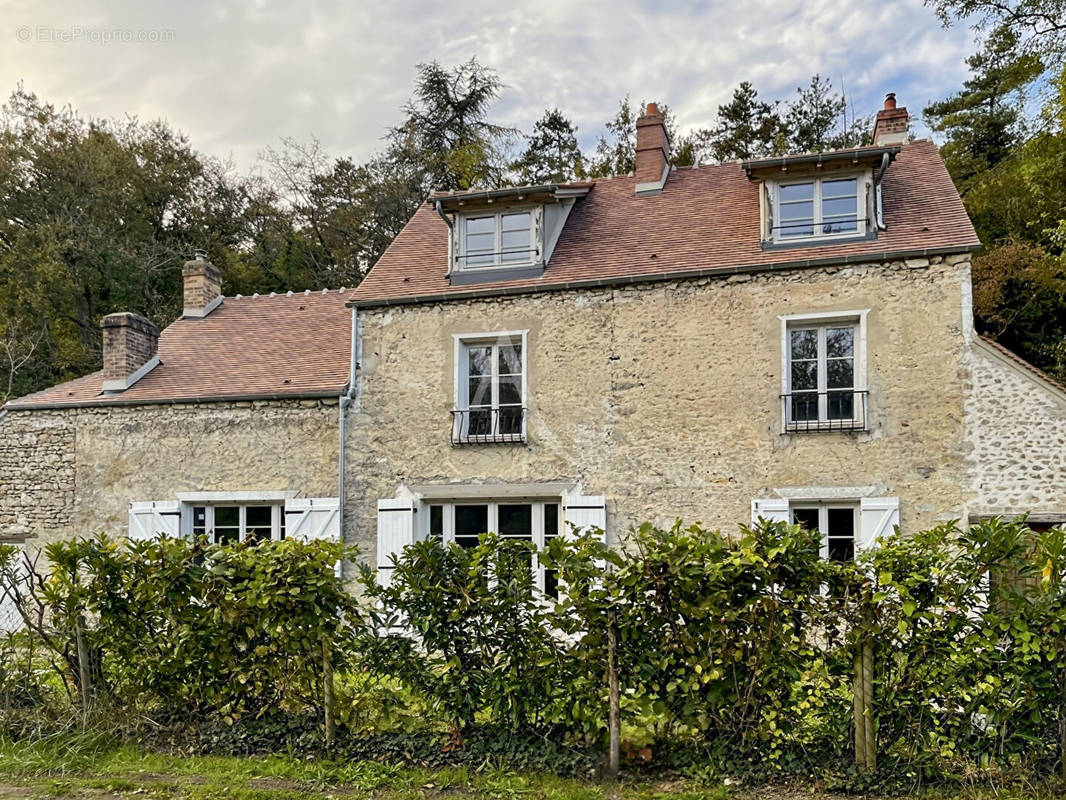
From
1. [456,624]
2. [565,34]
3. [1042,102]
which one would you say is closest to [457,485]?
[456,624]

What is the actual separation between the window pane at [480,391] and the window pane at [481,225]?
7.53ft

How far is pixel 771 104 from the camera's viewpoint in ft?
76.4

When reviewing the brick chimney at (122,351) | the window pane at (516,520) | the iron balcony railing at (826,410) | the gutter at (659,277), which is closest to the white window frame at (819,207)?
the gutter at (659,277)

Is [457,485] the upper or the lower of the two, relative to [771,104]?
lower

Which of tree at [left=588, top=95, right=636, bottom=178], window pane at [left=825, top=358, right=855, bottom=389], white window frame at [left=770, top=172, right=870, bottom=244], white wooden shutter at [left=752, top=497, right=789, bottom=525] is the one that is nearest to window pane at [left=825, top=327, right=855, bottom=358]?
window pane at [left=825, top=358, right=855, bottom=389]

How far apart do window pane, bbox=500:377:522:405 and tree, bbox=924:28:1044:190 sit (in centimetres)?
1325

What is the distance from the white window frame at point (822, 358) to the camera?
9.47 metres

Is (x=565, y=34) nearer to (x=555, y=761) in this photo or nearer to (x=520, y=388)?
(x=520, y=388)

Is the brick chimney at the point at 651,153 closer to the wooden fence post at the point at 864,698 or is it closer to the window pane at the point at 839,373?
the window pane at the point at 839,373

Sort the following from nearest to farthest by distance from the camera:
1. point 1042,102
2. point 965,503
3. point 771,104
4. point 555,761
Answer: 1. point 555,761
2. point 965,503
3. point 1042,102
4. point 771,104

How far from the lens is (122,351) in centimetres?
1210

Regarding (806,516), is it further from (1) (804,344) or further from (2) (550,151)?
(2) (550,151)

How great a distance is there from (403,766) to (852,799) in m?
2.77

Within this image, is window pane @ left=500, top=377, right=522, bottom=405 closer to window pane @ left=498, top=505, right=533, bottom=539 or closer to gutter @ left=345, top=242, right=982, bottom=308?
gutter @ left=345, top=242, right=982, bottom=308
